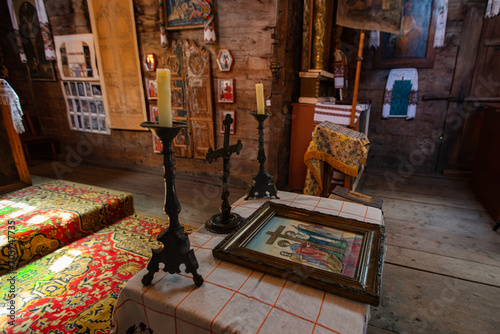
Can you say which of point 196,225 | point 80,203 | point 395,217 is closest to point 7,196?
point 80,203

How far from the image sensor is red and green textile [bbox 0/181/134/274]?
2004mm

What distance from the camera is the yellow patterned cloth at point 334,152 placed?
2.64 metres

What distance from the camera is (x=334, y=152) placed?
2754 millimetres

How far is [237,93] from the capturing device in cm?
367

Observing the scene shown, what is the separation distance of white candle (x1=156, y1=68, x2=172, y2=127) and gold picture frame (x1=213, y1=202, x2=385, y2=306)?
0.54m

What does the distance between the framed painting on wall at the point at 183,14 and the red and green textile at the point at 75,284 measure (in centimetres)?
286

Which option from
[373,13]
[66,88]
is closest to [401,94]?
[373,13]

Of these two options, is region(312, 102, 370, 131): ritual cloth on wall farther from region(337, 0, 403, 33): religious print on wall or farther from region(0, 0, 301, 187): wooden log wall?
region(337, 0, 403, 33): religious print on wall

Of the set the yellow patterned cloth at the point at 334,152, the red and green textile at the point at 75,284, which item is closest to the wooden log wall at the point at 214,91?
the yellow patterned cloth at the point at 334,152

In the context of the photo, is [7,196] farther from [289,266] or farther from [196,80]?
[289,266]

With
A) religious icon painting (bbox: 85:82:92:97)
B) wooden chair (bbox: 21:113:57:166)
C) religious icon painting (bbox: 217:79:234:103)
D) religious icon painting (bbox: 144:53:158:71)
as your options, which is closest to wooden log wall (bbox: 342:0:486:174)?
religious icon painting (bbox: 217:79:234:103)

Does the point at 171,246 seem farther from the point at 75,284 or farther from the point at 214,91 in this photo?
the point at 214,91

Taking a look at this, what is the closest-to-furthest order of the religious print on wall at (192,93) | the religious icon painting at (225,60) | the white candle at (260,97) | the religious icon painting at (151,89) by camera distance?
1. the white candle at (260,97)
2. the religious icon painting at (225,60)
3. the religious print on wall at (192,93)
4. the religious icon painting at (151,89)

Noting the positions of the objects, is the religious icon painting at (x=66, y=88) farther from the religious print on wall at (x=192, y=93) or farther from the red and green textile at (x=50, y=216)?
the red and green textile at (x=50, y=216)
